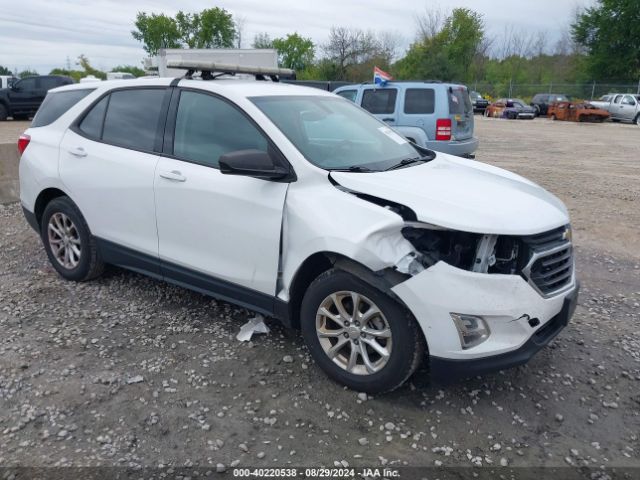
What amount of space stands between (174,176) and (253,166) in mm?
807

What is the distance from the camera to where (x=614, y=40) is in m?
44.7

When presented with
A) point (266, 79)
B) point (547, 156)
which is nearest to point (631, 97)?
point (547, 156)

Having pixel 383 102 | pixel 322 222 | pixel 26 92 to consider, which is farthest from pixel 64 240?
pixel 26 92

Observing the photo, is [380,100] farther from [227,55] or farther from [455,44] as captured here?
[455,44]

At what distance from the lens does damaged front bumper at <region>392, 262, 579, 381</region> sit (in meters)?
2.73

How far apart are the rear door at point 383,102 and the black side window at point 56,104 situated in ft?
22.6

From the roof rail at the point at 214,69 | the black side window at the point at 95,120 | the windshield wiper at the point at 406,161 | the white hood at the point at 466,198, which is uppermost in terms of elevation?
the roof rail at the point at 214,69

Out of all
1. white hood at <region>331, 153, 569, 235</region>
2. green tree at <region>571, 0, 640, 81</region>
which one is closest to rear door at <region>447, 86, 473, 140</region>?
white hood at <region>331, 153, 569, 235</region>

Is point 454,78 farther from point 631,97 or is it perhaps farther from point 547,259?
point 547,259

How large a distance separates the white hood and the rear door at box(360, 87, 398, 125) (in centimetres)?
727

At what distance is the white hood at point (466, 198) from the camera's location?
2818mm

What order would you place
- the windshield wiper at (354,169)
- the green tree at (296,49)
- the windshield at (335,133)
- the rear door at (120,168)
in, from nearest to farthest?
the windshield wiper at (354,169), the windshield at (335,133), the rear door at (120,168), the green tree at (296,49)

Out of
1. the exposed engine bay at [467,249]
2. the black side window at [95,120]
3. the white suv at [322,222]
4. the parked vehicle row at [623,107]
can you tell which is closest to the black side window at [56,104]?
the white suv at [322,222]

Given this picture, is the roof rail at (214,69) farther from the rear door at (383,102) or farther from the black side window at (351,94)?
the black side window at (351,94)
